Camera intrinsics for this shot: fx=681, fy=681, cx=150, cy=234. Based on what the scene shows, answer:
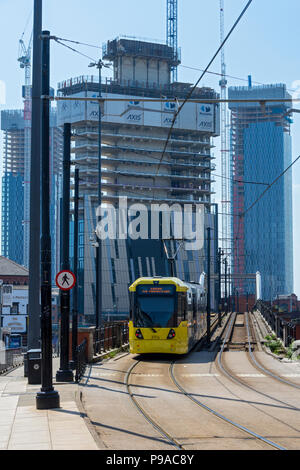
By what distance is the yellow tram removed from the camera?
97.1 ft

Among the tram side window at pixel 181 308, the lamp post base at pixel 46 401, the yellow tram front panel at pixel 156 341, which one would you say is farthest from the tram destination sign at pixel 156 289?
the lamp post base at pixel 46 401

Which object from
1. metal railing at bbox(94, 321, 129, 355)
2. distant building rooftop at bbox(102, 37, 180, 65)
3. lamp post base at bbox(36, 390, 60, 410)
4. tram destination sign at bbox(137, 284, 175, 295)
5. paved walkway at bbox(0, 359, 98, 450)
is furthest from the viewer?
distant building rooftop at bbox(102, 37, 180, 65)

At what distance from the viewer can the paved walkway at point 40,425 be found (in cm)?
1120

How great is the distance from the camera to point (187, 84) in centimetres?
17512

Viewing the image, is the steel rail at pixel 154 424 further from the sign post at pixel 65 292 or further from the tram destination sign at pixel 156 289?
the tram destination sign at pixel 156 289

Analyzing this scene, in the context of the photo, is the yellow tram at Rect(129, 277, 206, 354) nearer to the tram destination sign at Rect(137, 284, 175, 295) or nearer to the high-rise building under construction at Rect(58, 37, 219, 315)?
the tram destination sign at Rect(137, 284, 175, 295)

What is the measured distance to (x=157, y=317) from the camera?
2964 cm

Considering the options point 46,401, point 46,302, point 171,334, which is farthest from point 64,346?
point 171,334

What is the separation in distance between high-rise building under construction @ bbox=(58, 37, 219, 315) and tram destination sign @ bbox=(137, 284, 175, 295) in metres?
116

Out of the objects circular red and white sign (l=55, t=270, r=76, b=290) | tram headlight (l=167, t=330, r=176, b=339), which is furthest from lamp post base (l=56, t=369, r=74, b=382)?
tram headlight (l=167, t=330, r=176, b=339)

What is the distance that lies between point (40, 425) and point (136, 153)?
154 m

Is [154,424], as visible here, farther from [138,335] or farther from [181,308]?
[181,308]

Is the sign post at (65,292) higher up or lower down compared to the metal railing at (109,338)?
higher up

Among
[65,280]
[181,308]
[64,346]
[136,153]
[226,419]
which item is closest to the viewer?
[226,419]
